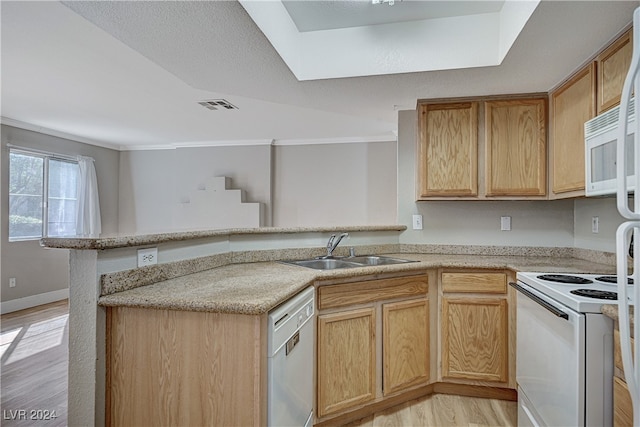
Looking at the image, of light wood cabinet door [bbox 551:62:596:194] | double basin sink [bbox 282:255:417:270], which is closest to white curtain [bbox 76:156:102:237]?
double basin sink [bbox 282:255:417:270]

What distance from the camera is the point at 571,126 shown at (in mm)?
2307

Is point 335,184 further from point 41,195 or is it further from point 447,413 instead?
point 41,195

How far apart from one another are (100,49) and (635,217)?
3.12 meters

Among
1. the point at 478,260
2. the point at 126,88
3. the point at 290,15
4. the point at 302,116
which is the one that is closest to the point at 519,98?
the point at 478,260

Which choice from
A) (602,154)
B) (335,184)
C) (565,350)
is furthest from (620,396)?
(335,184)

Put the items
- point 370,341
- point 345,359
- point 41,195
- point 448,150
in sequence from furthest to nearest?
point 41,195 → point 448,150 → point 370,341 → point 345,359

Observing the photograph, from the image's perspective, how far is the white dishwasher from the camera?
136 centimetres

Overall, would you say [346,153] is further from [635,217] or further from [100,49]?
[635,217]

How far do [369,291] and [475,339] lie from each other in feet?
2.82

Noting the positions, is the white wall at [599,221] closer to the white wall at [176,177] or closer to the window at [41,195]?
the white wall at [176,177]

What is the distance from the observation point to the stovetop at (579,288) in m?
1.38

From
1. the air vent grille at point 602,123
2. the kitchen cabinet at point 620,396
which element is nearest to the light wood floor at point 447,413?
the kitchen cabinet at point 620,396

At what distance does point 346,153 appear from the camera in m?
5.67

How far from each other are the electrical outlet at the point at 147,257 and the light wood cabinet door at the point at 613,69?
231 cm
